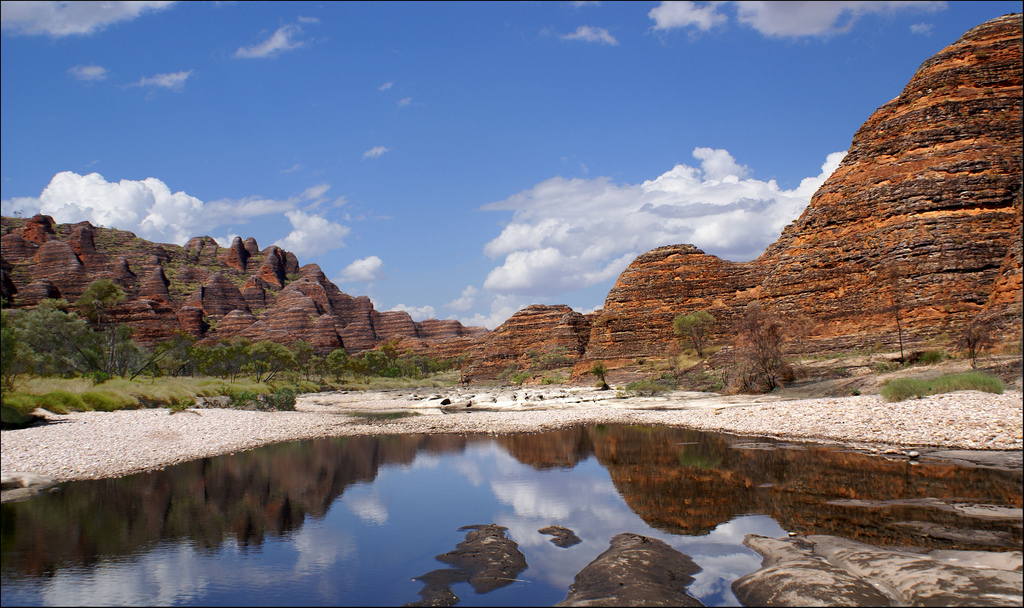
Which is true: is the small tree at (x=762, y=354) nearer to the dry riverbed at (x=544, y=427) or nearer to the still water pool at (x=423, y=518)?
the dry riverbed at (x=544, y=427)

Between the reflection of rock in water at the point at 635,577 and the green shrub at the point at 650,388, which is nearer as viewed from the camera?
the reflection of rock in water at the point at 635,577

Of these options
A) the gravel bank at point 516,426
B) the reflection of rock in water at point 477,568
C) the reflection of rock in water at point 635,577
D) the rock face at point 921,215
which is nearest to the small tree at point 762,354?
the gravel bank at point 516,426

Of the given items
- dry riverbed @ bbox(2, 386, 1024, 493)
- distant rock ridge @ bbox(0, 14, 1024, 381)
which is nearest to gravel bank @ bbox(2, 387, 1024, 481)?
dry riverbed @ bbox(2, 386, 1024, 493)

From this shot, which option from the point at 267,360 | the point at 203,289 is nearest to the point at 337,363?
the point at 267,360

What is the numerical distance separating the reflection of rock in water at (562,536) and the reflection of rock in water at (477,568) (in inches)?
32.4

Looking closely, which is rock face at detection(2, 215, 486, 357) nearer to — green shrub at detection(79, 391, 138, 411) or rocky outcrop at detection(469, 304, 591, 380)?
rocky outcrop at detection(469, 304, 591, 380)

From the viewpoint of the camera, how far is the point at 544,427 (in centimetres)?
2764

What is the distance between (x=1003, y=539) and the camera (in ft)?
26.5

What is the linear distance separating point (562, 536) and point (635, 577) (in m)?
2.84

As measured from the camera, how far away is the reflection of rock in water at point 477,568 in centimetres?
768

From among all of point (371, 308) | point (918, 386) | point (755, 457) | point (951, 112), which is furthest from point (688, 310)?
point (371, 308)

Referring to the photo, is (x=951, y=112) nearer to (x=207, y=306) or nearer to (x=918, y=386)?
(x=918, y=386)

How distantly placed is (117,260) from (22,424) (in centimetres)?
14230

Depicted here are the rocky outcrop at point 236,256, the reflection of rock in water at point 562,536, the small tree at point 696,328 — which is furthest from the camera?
the rocky outcrop at point 236,256
